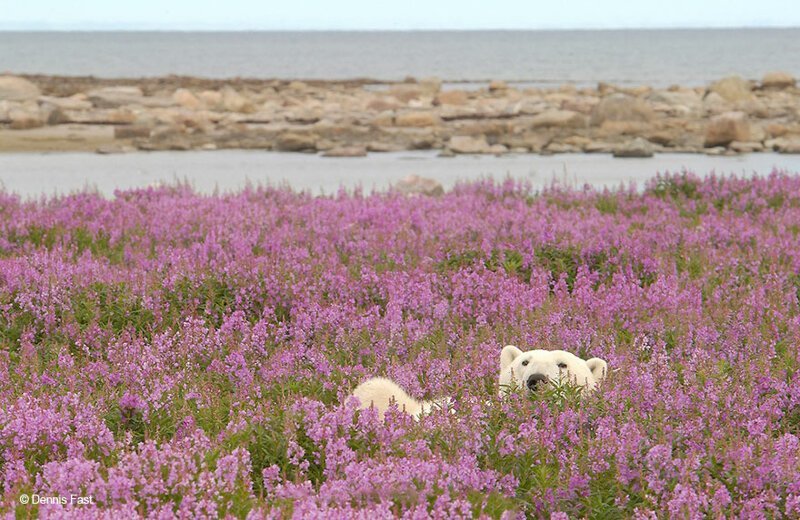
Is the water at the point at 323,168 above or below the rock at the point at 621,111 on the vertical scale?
below

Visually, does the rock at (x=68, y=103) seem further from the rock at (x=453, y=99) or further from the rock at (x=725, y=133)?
the rock at (x=725, y=133)

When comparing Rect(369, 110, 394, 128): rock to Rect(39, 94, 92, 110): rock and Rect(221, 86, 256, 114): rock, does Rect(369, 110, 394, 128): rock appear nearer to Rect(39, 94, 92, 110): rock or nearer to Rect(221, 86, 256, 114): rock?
Rect(221, 86, 256, 114): rock

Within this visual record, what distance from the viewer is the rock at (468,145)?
32188mm

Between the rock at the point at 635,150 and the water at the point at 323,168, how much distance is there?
0.38 m

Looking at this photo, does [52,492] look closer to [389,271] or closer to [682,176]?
[389,271]

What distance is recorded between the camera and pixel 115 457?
4.70 m

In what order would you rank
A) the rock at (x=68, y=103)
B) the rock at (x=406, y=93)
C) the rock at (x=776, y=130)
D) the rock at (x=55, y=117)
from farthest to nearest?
the rock at (x=406, y=93), the rock at (x=68, y=103), the rock at (x=55, y=117), the rock at (x=776, y=130)

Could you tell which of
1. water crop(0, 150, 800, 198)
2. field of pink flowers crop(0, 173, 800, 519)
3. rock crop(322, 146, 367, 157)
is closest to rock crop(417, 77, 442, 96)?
water crop(0, 150, 800, 198)

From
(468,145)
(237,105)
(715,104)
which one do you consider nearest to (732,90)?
(715,104)

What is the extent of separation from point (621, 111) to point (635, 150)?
7.33m

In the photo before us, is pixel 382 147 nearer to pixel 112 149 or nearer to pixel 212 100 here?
pixel 112 149

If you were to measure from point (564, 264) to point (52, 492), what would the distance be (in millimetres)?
6024

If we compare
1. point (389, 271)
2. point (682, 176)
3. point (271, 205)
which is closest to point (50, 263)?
point (389, 271)

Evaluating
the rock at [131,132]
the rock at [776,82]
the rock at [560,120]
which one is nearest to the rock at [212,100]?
the rock at [131,132]
